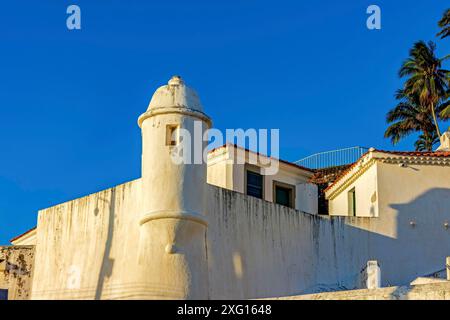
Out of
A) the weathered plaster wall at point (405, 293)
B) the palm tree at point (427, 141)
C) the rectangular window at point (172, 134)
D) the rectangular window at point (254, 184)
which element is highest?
the palm tree at point (427, 141)

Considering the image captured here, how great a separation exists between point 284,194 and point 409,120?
875 inches

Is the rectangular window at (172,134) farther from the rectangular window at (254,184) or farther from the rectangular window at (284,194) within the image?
the rectangular window at (284,194)

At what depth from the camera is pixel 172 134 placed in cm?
2473

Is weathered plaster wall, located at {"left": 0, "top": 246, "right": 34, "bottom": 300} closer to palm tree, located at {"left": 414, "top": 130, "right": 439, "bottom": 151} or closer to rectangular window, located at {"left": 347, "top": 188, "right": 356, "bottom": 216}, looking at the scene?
rectangular window, located at {"left": 347, "top": 188, "right": 356, "bottom": 216}

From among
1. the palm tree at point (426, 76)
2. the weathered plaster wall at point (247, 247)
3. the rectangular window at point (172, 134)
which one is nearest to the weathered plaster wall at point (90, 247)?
the weathered plaster wall at point (247, 247)

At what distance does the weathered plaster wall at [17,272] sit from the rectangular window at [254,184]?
295 inches

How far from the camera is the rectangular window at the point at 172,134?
24.6 metres

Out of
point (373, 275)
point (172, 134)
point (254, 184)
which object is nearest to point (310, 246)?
point (373, 275)

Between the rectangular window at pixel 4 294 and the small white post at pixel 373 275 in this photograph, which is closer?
the small white post at pixel 373 275

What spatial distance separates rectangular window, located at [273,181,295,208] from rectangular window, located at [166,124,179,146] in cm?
873

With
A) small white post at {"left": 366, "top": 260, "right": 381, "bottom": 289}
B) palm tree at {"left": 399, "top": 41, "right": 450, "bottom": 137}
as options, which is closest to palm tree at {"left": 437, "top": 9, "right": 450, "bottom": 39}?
palm tree at {"left": 399, "top": 41, "right": 450, "bottom": 137}

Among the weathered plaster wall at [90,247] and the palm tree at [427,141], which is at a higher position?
the palm tree at [427,141]

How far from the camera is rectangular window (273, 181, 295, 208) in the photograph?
32.9m

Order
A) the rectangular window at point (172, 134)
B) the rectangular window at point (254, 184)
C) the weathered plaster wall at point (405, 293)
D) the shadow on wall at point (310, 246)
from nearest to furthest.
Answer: the weathered plaster wall at point (405, 293) < the rectangular window at point (172, 134) < the shadow on wall at point (310, 246) < the rectangular window at point (254, 184)
